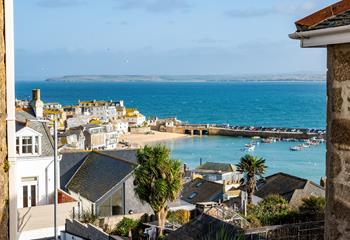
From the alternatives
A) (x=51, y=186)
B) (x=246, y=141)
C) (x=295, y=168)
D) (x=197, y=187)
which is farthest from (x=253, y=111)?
(x=51, y=186)

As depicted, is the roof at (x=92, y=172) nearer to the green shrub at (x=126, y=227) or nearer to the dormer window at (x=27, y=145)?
the green shrub at (x=126, y=227)

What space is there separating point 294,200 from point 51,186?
9698mm

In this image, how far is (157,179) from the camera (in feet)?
64.0

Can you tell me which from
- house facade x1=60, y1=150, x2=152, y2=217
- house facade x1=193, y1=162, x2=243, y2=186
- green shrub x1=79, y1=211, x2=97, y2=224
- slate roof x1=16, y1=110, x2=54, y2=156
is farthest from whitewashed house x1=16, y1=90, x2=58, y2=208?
house facade x1=193, y1=162, x2=243, y2=186

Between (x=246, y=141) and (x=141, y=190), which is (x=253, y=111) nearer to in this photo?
(x=246, y=141)

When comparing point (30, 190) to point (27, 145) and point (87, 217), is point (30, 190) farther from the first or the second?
point (87, 217)

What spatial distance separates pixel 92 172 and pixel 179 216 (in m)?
4.81

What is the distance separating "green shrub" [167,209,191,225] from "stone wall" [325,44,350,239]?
16631 mm

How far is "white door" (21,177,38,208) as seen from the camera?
63.3 ft

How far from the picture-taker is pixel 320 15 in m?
3.57

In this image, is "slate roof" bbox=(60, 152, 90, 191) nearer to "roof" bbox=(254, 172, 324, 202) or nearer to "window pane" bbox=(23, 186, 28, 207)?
"window pane" bbox=(23, 186, 28, 207)

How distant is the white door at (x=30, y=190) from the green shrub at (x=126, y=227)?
9.33ft


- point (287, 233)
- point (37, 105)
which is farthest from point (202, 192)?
point (287, 233)

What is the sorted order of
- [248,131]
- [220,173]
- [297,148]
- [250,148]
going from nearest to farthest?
[220,173]
[297,148]
[250,148]
[248,131]
